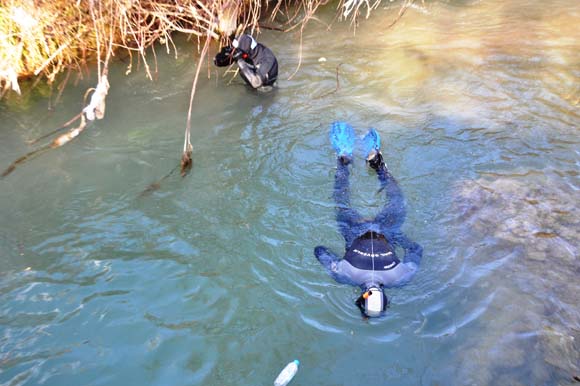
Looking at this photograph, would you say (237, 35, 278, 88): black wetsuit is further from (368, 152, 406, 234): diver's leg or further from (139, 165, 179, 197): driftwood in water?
(368, 152, 406, 234): diver's leg

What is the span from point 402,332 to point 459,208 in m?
1.54

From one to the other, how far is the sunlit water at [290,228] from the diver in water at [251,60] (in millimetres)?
328

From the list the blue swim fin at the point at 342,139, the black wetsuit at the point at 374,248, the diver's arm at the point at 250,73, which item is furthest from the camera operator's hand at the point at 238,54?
the black wetsuit at the point at 374,248

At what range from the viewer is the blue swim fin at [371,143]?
4.73m

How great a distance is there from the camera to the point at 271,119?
18.9 feet

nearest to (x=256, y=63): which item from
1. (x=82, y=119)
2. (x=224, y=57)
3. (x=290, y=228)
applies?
(x=224, y=57)

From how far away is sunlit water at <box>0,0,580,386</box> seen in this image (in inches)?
122

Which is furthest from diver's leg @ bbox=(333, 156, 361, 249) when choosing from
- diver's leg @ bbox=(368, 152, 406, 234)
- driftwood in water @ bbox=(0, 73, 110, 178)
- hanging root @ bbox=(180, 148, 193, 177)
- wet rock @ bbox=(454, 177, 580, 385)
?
driftwood in water @ bbox=(0, 73, 110, 178)

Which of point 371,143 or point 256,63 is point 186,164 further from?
point 371,143

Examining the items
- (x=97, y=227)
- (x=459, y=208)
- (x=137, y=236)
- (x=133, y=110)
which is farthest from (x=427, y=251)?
(x=133, y=110)

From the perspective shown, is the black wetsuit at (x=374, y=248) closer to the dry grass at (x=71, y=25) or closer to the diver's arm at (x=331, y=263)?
the diver's arm at (x=331, y=263)

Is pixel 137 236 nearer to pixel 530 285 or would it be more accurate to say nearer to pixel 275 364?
pixel 275 364

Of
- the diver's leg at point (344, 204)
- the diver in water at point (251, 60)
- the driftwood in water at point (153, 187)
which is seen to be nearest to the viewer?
the diver's leg at point (344, 204)

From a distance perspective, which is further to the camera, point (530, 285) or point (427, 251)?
point (427, 251)
